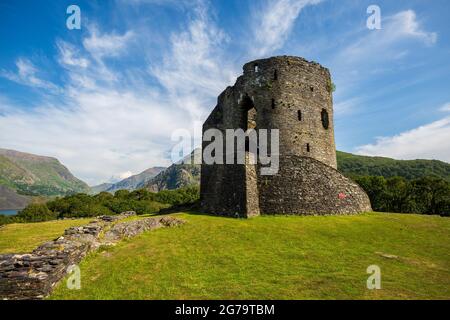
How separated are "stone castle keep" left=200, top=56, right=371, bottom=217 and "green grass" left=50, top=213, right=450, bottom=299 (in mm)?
3150

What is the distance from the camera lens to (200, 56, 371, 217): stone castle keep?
2236cm

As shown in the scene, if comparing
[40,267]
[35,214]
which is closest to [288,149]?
[40,267]

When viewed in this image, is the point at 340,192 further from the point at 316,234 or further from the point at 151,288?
the point at 151,288

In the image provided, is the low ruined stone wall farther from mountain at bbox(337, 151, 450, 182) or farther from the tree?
mountain at bbox(337, 151, 450, 182)

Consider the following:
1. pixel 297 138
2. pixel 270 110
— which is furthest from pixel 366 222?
pixel 270 110

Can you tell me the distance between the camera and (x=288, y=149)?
2430 cm

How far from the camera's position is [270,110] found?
25047mm

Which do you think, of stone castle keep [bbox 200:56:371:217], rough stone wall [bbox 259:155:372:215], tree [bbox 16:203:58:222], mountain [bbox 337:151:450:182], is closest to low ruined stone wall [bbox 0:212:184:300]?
stone castle keep [bbox 200:56:371:217]

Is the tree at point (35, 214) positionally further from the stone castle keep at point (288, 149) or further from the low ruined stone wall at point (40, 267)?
the low ruined stone wall at point (40, 267)

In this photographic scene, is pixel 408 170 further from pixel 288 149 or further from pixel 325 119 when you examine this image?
pixel 288 149

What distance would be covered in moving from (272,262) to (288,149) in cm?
1353

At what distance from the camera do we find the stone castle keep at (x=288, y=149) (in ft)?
73.4
